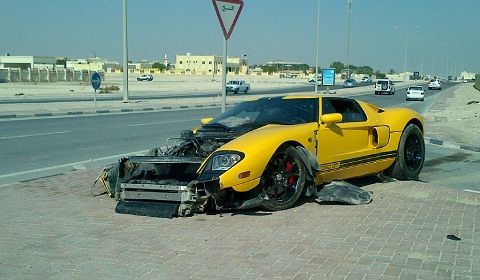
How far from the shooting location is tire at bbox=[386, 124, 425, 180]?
7676mm

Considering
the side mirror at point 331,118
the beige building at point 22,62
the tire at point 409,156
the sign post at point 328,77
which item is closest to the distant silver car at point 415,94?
the sign post at point 328,77

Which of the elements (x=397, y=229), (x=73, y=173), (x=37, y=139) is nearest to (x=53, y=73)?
(x=37, y=139)

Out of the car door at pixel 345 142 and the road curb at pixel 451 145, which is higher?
the car door at pixel 345 142

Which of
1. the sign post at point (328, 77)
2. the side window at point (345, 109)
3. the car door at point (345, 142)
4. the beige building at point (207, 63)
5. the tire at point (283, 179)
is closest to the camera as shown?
the tire at point (283, 179)

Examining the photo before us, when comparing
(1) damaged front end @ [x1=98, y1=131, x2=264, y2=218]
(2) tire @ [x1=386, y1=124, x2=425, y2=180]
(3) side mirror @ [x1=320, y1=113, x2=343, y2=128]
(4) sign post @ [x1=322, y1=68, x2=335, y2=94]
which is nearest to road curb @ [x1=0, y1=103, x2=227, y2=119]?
(4) sign post @ [x1=322, y1=68, x2=335, y2=94]

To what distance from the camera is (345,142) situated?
6.79 meters

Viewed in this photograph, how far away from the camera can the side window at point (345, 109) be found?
22.7 feet

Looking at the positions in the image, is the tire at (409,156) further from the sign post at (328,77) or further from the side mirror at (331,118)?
the sign post at (328,77)

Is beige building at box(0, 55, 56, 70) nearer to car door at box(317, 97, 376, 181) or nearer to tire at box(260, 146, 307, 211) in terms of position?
car door at box(317, 97, 376, 181)

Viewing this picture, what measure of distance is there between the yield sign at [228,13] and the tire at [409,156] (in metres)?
3.29

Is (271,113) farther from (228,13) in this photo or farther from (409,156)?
(409,156)

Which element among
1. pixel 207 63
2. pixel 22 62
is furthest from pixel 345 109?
pixel 207 63

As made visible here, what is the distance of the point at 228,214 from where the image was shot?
19.2 ft

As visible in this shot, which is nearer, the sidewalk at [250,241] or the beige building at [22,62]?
the sidewalk at [250,241]
